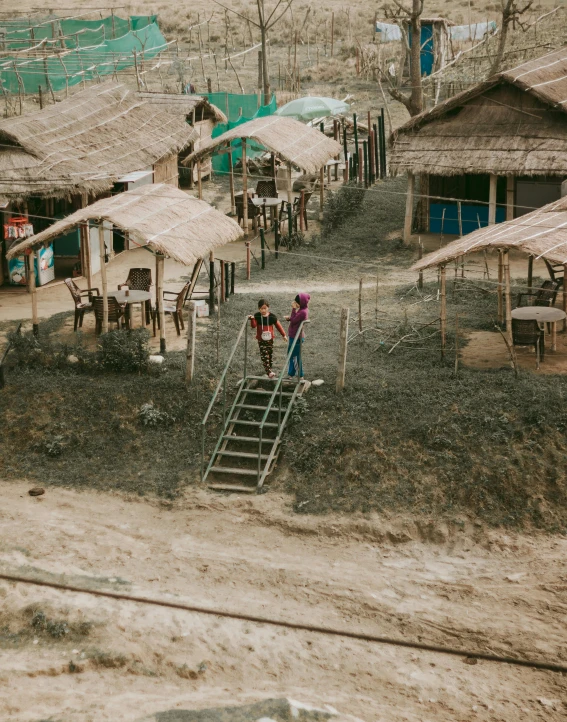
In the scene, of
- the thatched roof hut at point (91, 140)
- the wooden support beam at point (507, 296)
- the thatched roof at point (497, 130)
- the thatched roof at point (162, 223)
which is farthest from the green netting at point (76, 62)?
the wooden support beam at point (507, 296)

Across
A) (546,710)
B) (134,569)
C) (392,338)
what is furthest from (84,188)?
(546,710)

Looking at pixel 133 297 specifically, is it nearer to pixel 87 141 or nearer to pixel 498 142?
pixel 87 141

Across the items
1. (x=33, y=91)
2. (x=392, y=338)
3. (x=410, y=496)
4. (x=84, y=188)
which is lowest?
(x=410, y=496)

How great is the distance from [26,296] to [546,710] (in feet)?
44.8

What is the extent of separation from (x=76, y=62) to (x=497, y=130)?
685 inches

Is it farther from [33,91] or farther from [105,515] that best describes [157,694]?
[33,91]

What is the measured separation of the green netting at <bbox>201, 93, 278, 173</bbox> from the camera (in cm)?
2952

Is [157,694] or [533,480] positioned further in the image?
[533,480]

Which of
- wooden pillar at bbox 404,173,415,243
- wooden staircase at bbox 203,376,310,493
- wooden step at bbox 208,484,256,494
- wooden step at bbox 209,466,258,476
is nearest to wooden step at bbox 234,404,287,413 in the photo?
wooden staircase at bbox 203,376,310,493

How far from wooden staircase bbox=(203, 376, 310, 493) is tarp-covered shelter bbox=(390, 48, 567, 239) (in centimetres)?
749

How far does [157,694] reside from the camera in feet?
33.3

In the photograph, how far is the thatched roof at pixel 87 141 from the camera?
20047mm

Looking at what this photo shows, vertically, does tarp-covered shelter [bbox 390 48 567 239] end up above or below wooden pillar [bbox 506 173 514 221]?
above

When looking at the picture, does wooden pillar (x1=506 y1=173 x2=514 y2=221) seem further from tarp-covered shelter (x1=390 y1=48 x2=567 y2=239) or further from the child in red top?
the child in red top
